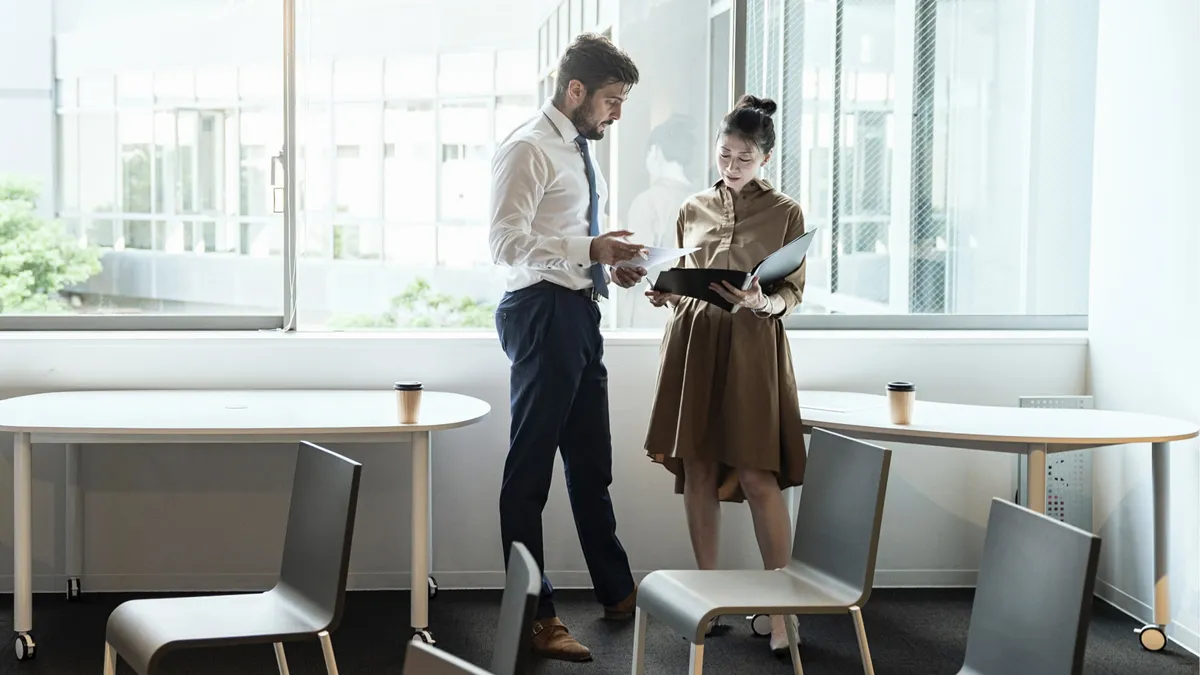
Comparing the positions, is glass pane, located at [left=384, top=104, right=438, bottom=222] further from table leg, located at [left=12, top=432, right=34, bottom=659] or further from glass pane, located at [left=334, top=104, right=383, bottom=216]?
table leg, located at [left=12, top=432, right=34, bottom=659]

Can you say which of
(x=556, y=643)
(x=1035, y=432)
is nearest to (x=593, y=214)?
(x=556, y=643)

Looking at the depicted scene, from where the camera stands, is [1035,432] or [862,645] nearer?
[862,645]

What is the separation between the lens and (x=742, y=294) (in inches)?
122

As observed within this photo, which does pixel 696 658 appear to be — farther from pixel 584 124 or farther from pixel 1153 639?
pixel 1153 639

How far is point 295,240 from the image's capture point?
4.11 metres

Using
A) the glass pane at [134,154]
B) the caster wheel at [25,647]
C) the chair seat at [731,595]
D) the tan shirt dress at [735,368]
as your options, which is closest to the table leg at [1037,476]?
the tan shirt dress at [735,368]

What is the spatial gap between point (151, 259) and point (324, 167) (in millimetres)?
687

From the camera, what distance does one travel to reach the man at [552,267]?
3209 mm

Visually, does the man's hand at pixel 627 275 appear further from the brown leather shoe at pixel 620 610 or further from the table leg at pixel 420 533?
the brown leather shoe at pixel 620 610

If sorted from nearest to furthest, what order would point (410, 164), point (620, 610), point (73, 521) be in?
point (620, 610) < point (73, 521) < point (410, 164)

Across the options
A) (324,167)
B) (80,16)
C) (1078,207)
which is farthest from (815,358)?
(80,16)

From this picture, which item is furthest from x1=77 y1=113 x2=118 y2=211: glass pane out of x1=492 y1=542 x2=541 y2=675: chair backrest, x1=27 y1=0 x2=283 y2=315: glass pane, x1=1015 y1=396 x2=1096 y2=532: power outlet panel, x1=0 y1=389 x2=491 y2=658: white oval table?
x1=1015 y1=396 x2=1096 y2=532: power outlet panel

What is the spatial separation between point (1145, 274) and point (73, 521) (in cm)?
352

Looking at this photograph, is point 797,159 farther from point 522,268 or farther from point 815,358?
point 522,268
